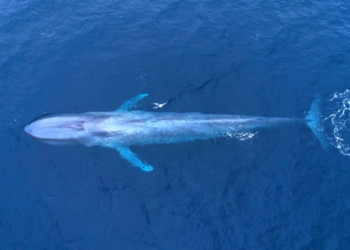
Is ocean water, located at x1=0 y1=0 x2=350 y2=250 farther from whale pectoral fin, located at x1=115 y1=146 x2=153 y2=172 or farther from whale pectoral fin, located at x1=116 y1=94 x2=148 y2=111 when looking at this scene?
whale pectoral fin, located at x1=116 y1=94 x2=148 y2=111

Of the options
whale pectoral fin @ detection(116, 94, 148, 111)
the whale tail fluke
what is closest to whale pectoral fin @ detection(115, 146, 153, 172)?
whale pectoral fin @ detection(116, 94, 148, 111)

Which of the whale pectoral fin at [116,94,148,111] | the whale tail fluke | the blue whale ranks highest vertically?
the whale pectoral fin at [116,94,148,111]

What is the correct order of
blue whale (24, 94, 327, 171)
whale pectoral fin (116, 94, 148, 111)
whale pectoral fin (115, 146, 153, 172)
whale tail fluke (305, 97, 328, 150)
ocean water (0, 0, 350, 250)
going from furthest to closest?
whale pectoral fin (116, 94, 148, 111), whale tail fluke (305, 97, 328, 150), blue whale (24, 94, 327, 171), whale pectoral fin (115, 146, 153, 172), ocean water (0, 0, 350, 250)

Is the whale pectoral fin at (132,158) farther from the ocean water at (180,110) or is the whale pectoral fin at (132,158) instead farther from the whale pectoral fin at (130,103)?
the whale pectoral fin at (130,103)

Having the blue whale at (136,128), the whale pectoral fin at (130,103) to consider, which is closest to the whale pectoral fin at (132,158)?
the blue whale at (136,128)

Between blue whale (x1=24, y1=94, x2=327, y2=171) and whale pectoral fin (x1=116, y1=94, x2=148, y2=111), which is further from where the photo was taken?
whale pectoral fin (x1=116, y1=94, x2=148, y2=111)

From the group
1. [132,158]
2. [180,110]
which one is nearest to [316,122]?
[180,110]

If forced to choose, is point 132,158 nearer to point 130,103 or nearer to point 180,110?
point 130,103
